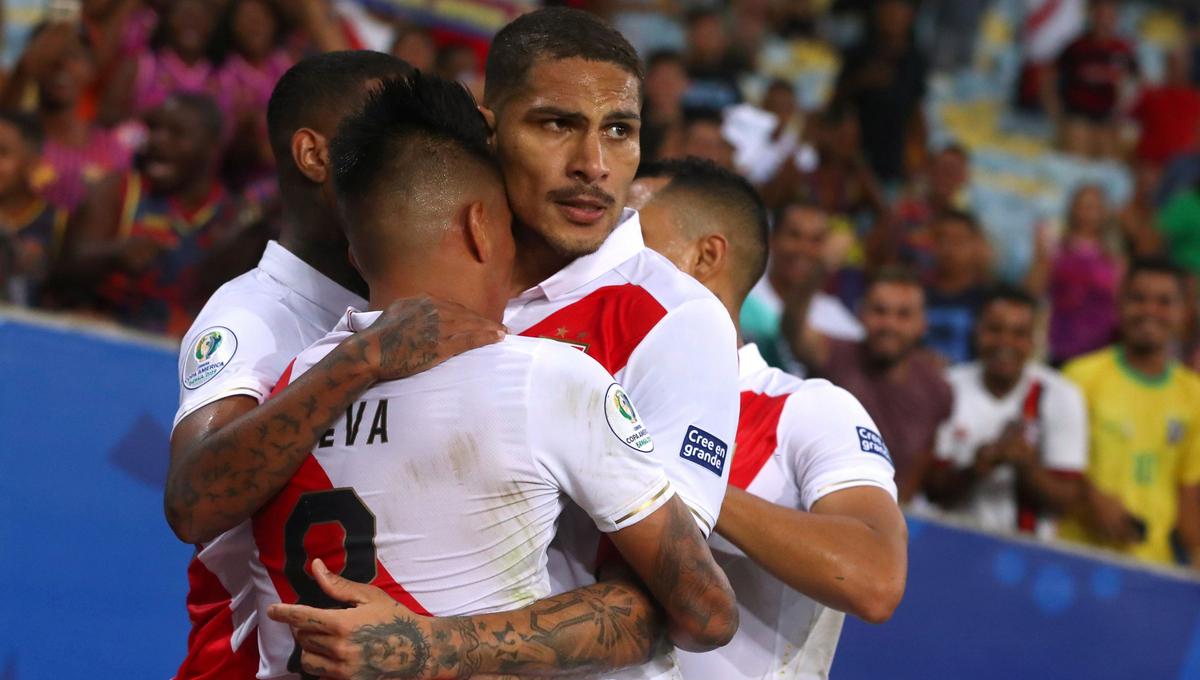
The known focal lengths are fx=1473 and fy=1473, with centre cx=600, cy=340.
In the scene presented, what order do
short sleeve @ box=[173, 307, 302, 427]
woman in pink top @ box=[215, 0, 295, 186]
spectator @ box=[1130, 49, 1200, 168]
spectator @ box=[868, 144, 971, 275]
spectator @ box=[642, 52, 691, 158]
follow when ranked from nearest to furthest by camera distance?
1. short sleeve @ box=[173, 307, 302, 427]
2. woman in pink top @ box=[215, 0, 295, 186]
3. spectator @ box=[642, 52, 691, 158]
4. spectator @ box=[868, 144, 971, 275]
5. spectator @ box=[1130, 49, 1200, 168]

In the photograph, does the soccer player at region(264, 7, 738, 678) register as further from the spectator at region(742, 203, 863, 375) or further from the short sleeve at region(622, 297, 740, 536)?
the spectator at region(742, 203, 863, 375)

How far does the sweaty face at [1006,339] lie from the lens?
6848 millimetres

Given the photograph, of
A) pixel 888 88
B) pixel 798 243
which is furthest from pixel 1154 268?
pixel 888 88

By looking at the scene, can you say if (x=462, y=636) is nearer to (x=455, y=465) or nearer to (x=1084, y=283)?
(x=455, y=465)

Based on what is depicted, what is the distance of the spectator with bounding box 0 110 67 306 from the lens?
6.07 meters

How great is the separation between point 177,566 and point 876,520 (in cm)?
255

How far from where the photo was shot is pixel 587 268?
2723 millimetres

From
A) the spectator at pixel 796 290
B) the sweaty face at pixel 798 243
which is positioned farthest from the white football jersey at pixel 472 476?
the sweaty face at pixel 798 243

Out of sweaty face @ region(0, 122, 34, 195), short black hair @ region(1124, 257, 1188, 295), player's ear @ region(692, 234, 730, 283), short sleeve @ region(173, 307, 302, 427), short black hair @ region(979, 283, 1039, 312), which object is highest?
short sleeve @ region(173, 307, 302, 427)

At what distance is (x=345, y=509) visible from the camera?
2.32 meters

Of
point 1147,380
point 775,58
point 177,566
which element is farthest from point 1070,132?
point 177,566

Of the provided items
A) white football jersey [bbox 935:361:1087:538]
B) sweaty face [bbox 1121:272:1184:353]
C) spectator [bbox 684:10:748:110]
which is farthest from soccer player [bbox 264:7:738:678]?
spectator [bbox 684:10:748:110]

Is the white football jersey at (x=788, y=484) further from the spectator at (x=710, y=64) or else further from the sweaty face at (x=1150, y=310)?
the spectator at (x=710, y=64)

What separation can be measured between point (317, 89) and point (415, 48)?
531cm
